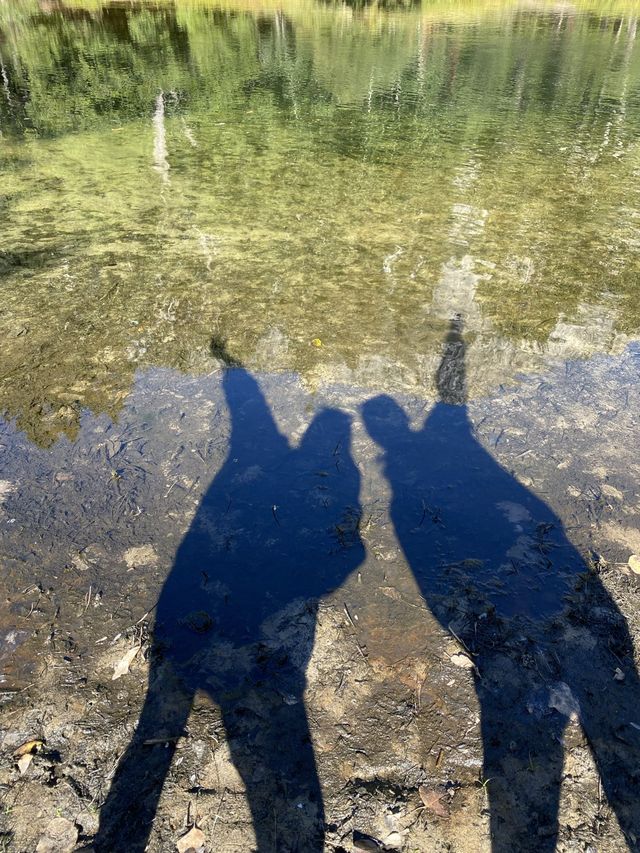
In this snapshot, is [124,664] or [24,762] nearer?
[24,762]

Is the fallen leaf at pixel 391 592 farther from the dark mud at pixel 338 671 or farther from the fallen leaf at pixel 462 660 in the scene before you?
the fallen leaf at pixel 462 660

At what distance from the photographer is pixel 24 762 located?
2172mm

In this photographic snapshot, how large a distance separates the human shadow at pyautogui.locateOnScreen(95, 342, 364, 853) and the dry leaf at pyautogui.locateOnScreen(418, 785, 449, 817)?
38cm

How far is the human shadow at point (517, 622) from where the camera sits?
211 cm

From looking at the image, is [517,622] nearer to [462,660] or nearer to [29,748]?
[462,660]

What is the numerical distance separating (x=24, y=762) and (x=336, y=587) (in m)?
1.44

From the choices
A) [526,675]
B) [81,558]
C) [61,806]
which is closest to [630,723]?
[526,675]

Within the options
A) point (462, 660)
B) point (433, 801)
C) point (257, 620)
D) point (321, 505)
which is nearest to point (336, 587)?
point (257, 620)

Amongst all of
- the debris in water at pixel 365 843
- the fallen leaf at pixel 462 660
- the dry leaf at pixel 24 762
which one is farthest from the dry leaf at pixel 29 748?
the fallen leaf at pixel 462 660

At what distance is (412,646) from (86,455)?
2263mm

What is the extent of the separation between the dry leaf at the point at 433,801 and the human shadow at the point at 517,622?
17 centimetres

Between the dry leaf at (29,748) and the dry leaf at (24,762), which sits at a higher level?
the dry leaf at (24,762)

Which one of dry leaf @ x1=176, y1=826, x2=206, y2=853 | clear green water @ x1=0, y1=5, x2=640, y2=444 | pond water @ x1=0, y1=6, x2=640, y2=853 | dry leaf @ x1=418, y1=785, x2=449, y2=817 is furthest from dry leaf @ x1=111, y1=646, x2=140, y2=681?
clear green water @ x1=0, y1=5, x2=640, y2=444

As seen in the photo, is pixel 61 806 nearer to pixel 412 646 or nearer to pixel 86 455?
pixel 412 646
